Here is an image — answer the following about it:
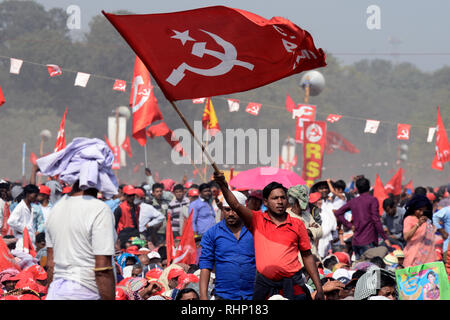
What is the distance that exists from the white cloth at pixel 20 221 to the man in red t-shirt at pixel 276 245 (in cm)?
583

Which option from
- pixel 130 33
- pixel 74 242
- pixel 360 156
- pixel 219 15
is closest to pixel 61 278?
pixel 74 242

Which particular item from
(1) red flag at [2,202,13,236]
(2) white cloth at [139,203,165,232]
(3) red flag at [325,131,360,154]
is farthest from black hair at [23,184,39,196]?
(3) red flag at [325,131,360,154]

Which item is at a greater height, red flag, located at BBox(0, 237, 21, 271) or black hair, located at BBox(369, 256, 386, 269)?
red flag, located at BBox(0, 237, 21, 271)

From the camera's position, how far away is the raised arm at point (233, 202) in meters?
5.11

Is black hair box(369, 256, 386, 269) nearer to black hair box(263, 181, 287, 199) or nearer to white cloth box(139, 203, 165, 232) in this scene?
white cloth box(139, 203, 165, 232)

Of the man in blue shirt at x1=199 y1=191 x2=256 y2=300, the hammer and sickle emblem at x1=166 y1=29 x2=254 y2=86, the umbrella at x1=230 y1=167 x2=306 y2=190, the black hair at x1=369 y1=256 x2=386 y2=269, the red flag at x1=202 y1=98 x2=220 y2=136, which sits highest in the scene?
the red flag at x1=202 y1=98 x2=220 y2=136

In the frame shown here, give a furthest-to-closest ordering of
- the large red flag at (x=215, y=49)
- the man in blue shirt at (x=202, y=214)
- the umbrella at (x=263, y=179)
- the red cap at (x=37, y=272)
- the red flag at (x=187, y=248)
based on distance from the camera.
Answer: the man in blue shirt at (x=202, y=214), the umbrella at (x=263, y=179), the red flag at (x=187, y=248), the red cap at (x=37, y=272), the large red flag at (x=215, y=49)

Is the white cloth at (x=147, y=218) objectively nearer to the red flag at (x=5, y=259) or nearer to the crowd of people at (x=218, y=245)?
the crowd of people at (x=218, y=245)

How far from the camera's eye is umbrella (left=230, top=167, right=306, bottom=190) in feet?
31.2

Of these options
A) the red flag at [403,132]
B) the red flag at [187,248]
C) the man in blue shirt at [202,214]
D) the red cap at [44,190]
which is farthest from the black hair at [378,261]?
the red flag at [403,132]

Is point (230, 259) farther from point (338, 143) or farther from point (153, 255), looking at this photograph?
point (338, 143)
